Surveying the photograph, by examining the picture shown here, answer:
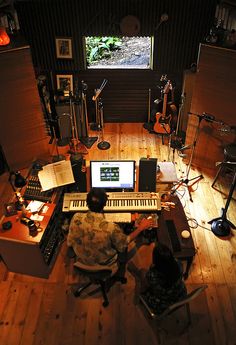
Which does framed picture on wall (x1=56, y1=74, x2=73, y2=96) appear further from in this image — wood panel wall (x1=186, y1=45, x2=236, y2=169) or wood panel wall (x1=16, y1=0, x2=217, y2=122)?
wood panel wall (x1=186, y1=45, x2=236, y2=169)

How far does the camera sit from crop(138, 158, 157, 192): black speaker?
11.9 feet

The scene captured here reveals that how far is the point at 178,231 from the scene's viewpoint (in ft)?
11.4

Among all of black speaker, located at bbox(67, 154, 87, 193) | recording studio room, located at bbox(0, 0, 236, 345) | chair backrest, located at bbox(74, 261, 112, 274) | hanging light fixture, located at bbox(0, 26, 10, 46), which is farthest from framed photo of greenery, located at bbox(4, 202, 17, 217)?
hanging light fixture, located at bbox(0, 26, 10, 46)

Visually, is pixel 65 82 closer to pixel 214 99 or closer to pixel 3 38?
pixel 3 38

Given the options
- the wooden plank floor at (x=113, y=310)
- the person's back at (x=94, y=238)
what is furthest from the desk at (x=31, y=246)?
the person's back at (x=94, y=238)

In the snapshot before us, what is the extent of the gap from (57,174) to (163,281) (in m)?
1.74

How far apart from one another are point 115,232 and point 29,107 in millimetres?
3024

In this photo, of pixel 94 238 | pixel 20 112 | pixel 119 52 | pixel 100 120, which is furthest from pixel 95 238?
pixel 119 52

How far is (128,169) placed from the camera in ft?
11.9

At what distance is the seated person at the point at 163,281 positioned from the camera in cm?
261

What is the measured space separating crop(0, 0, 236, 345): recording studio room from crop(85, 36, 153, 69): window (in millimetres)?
21

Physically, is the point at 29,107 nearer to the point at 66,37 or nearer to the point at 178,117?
the point at 66,37

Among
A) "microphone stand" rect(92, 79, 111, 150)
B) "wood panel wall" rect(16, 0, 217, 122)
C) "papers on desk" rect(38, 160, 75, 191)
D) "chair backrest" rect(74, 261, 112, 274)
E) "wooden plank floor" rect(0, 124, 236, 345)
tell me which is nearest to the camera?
"chair backrest" rect(74, 261, 112, 274)

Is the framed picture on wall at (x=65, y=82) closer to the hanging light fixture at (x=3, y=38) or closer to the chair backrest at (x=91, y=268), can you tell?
the hanging light fixture at (x=3, y=38)
